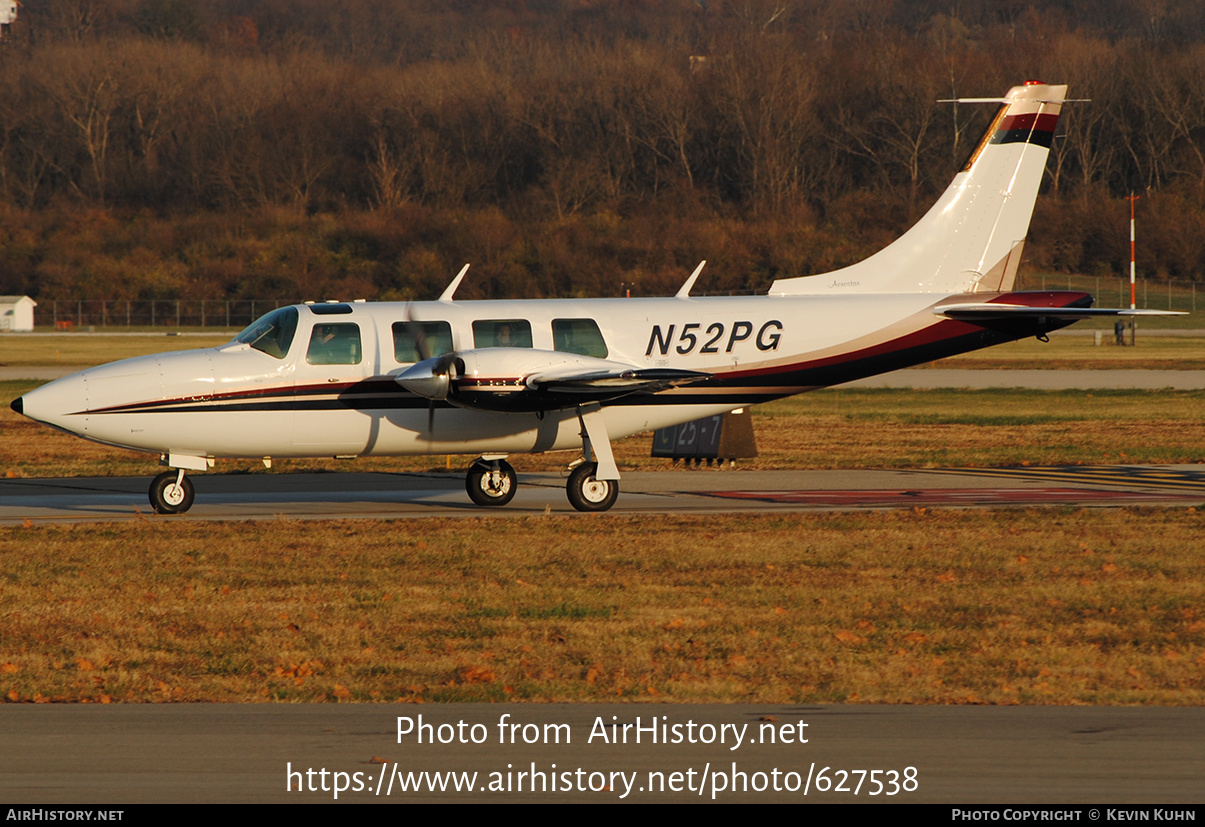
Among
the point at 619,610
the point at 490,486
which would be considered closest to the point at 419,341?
the point at 490,486

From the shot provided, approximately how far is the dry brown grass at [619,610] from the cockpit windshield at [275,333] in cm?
234

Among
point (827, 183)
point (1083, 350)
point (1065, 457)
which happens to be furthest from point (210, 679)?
point (827, 183)

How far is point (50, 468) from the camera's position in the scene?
976 inches

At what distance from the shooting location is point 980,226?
66.8 ft

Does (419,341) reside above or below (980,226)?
below

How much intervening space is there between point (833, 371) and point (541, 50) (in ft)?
394

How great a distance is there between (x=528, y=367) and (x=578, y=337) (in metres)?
1.35

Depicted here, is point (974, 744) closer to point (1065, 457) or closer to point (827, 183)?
point (1065, 457)

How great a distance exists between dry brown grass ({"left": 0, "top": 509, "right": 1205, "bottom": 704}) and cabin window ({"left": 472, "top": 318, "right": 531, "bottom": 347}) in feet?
7.64

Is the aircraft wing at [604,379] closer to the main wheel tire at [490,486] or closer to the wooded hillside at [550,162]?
the main wheel tire at [490,486]

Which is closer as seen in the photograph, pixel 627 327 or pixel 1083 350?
pixel 627 327

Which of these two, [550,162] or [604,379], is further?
[550,162]

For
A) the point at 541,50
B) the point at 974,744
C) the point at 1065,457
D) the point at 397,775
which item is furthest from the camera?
the point at 541,50

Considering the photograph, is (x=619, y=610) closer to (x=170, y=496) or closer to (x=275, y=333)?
(x=275, y=333)
